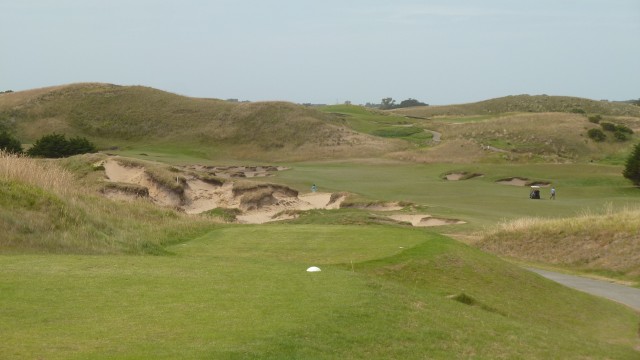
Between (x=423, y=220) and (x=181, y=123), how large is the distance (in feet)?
199

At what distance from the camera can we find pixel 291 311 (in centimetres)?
1044

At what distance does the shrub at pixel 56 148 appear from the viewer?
2251 inches

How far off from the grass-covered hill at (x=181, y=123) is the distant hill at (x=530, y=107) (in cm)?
6869

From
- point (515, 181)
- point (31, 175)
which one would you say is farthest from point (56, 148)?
point (31, 175)

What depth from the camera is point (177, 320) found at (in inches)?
377

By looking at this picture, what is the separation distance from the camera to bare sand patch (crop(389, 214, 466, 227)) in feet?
118

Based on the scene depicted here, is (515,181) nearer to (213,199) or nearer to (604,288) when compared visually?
(213,199)

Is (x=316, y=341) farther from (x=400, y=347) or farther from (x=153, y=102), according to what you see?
(x=153, y=102)

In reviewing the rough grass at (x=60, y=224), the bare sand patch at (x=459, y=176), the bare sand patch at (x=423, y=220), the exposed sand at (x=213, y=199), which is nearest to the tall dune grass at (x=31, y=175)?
the rough grass at (x=60, y=224)

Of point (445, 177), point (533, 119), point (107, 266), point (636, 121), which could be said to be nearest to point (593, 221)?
point (107, 266)

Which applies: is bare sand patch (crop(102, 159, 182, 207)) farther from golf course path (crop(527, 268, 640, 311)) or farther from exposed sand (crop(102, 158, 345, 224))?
golf course path (crop(527, 268, 640, 311))

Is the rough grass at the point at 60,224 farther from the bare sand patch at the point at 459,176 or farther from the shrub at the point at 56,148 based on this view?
the bare sand patch at the point at 459,176

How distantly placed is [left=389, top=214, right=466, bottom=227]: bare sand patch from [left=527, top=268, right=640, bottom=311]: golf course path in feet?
31.1

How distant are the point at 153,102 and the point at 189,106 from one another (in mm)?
4566
